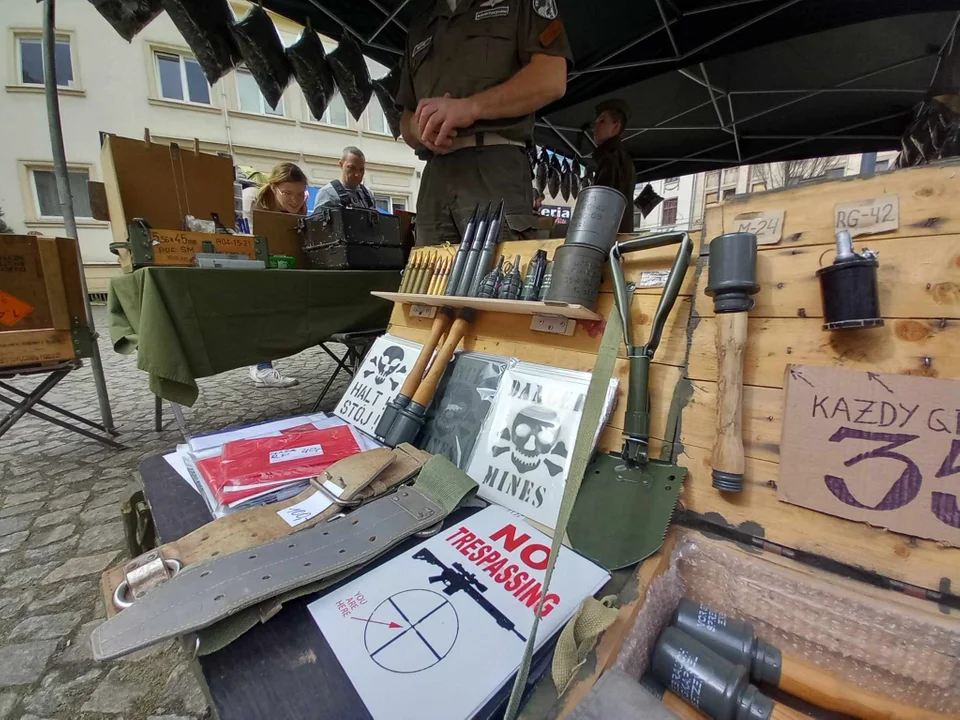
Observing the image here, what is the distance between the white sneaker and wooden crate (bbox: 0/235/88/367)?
1.49m

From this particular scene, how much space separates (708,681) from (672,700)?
8 centimetres

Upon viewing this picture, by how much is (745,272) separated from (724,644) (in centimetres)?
61

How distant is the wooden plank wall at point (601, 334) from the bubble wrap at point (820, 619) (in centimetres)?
24

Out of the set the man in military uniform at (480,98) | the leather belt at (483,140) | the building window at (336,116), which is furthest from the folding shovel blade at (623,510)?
the building window at (336,116)

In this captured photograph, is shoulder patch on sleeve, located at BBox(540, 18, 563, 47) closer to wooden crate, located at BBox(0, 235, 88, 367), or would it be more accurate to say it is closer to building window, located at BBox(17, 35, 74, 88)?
wooden crate, located at BBox(0, 235, 88, 367)

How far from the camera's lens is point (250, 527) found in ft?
2.31

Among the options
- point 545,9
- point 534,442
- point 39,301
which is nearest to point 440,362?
point 534,442

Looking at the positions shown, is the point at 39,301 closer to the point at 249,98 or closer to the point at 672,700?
the point at 672,700

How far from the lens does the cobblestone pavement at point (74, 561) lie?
0.94 m

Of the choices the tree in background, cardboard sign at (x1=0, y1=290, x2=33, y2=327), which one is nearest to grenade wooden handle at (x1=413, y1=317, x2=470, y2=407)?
cardboard sign at (x1=0, y1=290, x2=33, y2=327)

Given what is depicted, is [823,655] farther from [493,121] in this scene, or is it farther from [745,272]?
[493,121]

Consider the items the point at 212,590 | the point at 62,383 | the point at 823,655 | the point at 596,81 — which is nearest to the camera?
the point at 212,590

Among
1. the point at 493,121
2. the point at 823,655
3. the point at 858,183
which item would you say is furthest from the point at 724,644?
the point at 493,121

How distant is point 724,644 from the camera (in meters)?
0.63
